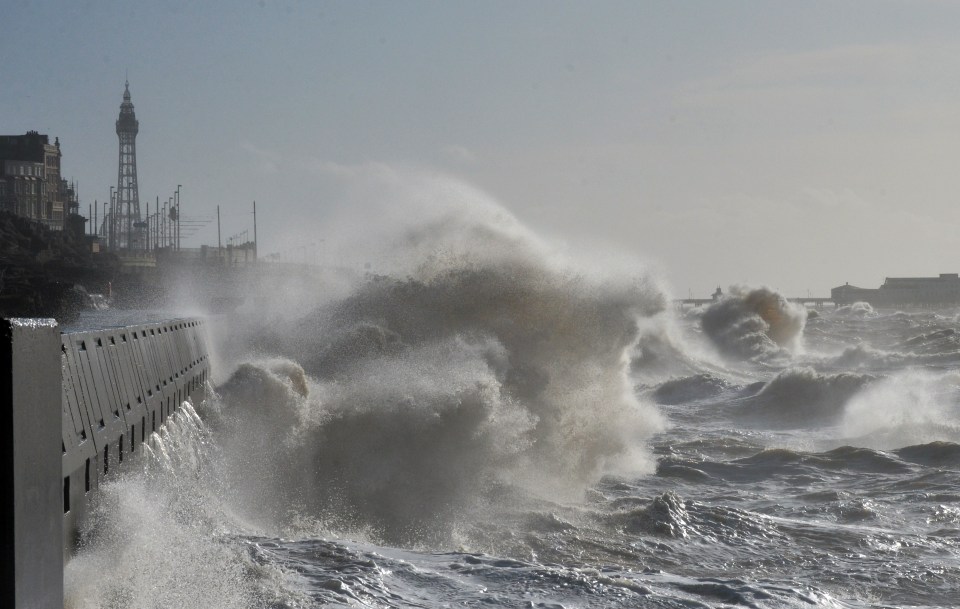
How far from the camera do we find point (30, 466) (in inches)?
206

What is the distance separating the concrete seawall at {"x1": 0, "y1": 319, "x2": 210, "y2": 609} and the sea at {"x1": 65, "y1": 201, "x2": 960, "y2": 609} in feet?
1.14

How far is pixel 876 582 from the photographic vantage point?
11.5 m

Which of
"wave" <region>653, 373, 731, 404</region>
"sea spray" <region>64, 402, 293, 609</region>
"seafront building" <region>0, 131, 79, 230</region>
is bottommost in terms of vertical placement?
"wave" <region>653, 373, 731, 404</region>

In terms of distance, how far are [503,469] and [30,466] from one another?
1209 centimetres

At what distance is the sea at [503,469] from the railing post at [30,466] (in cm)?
103

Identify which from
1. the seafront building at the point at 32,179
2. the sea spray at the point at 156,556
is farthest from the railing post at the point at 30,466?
the seafront building at the point at 32,179

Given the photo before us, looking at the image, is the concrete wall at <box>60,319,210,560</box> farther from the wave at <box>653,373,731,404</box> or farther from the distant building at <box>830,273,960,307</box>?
the distant building at <box>830,273,960,307</box>

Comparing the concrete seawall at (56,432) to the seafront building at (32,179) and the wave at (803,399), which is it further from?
the seafront building at (32,179)

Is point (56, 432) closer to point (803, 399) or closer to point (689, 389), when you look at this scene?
point (803, 399)

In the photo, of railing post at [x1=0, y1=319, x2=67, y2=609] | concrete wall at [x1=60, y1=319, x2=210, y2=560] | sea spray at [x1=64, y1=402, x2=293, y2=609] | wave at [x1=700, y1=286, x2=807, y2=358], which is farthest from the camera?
wave at [x1=700, y1=286, x2=807, y2=358]

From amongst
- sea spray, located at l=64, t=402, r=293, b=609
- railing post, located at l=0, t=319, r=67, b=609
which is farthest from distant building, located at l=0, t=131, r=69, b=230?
railing post, located at l=0, t=319, r=67, b=609

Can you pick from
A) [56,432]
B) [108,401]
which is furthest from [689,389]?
[56,432]

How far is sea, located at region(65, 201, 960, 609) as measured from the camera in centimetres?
935

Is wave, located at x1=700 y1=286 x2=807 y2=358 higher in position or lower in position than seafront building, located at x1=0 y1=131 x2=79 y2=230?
lower
